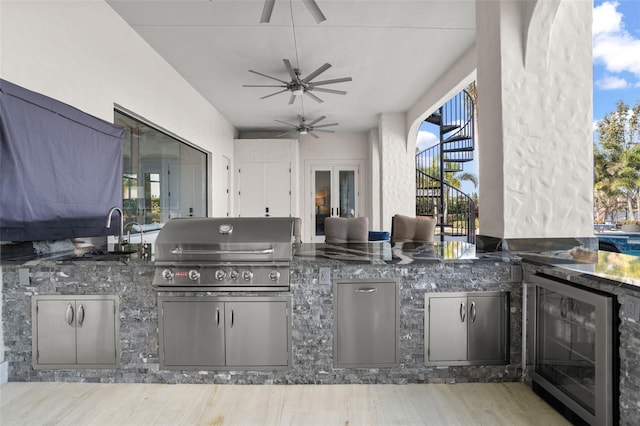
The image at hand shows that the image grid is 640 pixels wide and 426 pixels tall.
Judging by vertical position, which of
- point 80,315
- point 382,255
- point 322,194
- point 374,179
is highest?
point 374,179

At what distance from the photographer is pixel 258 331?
2127 mm

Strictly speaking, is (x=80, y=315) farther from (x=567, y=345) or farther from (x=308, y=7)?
(x=567, y=345)

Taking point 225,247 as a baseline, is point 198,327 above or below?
below

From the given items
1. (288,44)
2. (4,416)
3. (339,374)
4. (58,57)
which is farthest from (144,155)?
(339,374)

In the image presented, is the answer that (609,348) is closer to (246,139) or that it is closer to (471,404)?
(471,404)

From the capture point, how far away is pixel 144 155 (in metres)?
3.90

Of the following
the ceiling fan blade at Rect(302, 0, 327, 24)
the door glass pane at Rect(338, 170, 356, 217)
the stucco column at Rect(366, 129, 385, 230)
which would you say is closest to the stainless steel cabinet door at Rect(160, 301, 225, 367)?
the ceiling fan blade at Rect(302, 0, 327, 24)

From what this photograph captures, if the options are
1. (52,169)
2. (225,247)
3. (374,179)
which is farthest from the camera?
(374,179)

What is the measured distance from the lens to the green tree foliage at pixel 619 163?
21.5 ft

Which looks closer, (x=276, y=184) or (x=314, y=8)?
(x=314, y=8)

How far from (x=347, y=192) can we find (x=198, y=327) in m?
6.69

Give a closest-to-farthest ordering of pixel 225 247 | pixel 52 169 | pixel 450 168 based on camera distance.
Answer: pixel 225 247, pixel 52 169, pixel 450 168

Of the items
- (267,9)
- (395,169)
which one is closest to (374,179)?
(395,169)

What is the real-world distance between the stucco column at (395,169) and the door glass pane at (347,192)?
1.72 m
